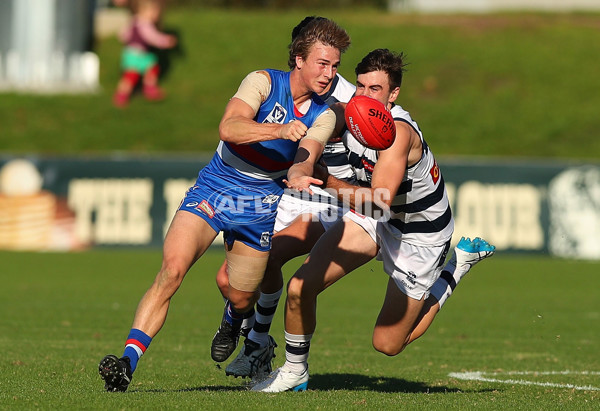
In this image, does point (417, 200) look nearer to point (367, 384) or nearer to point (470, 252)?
point (470, 252)

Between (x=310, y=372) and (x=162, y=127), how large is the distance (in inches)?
761

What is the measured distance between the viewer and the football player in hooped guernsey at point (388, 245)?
295 inches

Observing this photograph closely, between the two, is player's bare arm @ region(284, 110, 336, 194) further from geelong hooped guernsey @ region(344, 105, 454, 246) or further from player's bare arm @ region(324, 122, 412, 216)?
geelong hooped guernsey @ region(344, 105, 454, 246)

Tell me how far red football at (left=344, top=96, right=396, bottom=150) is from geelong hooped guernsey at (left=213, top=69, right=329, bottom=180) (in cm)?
67

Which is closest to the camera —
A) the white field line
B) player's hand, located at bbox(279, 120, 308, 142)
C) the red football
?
player's hand, located at bbox(279, 120, 308, 142)

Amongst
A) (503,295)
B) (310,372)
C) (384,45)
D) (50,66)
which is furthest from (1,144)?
(310,372)

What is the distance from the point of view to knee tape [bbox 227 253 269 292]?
7750 millimetres

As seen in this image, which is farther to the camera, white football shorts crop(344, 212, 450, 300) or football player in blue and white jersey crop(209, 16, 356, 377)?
football player in blue and white jersey crop(209, 16, 356, 377)

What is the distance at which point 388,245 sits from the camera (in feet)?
26.9

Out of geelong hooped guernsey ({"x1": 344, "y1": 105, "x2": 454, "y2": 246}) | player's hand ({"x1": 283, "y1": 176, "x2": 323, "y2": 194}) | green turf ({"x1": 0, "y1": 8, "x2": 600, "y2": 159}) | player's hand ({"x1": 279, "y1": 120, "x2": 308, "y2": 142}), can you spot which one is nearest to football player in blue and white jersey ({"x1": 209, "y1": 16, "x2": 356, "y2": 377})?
geelong hooped guernsey ({"x1": 344, "y1": 105, "x2": 454, "y2": 246})

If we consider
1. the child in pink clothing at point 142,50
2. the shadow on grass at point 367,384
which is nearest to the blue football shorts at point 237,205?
the shadow on grass at point 367,384

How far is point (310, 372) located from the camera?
28.7ft

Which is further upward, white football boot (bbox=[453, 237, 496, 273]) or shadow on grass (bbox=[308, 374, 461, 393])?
white football boot (bbox=[453, 237, 496, 273])

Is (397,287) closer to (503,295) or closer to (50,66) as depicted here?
(503,295)
